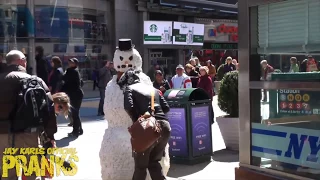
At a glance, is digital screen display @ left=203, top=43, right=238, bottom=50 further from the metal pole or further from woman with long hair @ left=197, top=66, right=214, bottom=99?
woman with long hair @ left=197, top=66, right=214, bottom=99

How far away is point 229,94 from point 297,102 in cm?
340

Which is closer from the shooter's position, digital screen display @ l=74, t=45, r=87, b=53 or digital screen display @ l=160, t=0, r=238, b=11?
digital screen display @ l=74, t=45, r=87, b=53

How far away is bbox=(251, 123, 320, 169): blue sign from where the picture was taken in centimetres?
453

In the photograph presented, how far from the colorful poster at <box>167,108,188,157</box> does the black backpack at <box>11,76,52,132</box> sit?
108 inches

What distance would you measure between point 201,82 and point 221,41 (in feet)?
80.5

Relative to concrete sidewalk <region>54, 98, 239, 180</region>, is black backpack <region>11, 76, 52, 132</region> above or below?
above

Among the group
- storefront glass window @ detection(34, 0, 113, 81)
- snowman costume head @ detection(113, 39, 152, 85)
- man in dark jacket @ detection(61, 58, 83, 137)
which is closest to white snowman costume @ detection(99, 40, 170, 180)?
snowman costume head @ detection(113, 39, 152, 85)

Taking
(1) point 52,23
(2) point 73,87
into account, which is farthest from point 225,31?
(2) point 73,87

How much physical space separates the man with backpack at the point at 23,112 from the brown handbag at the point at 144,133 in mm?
996

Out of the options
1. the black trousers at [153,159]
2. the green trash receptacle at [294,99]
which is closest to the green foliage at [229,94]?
the green trash receptacle at [294,99]

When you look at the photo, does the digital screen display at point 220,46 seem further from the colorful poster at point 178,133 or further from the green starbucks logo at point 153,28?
the colorful poster at point 178,133

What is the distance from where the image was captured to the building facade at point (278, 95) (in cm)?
455

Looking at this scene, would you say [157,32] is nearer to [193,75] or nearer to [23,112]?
[193,75]

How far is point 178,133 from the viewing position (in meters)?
7.29
